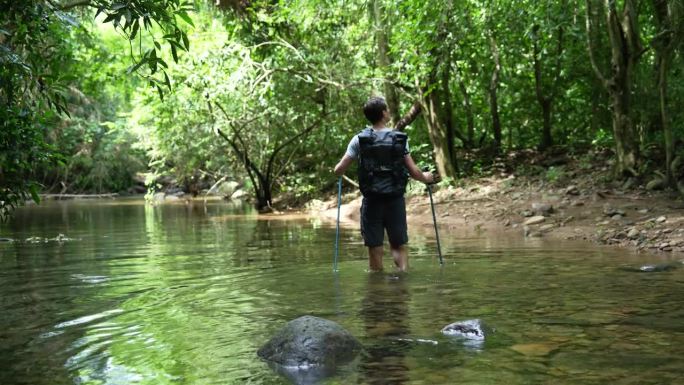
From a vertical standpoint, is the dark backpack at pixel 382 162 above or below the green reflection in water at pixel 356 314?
above

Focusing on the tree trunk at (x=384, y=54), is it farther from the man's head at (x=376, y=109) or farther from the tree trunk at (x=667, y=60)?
the man's head at (x=376, y=109)

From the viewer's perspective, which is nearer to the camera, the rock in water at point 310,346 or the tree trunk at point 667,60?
the rock in water at point 310,346

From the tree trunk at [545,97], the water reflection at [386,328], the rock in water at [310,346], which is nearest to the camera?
the water reflection at [386,328]

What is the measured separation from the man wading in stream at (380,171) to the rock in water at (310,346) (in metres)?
3.04

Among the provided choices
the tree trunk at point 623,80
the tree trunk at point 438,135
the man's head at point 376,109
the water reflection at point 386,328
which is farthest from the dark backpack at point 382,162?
the tree trunk at point 438,135

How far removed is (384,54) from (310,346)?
16084mm

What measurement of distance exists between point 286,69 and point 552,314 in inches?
608

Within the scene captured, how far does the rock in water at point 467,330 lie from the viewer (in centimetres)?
468

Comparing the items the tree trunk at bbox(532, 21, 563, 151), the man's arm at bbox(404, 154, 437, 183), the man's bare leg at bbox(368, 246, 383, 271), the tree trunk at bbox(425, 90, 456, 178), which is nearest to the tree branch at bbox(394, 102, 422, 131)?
the tree trunk at bbox(425, 90, 456, 178)

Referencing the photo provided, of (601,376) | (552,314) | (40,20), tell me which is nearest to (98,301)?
(40,20)

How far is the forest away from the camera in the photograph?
13.8 m

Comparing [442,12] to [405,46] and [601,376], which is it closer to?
[405,46]

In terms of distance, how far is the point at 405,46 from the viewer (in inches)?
666

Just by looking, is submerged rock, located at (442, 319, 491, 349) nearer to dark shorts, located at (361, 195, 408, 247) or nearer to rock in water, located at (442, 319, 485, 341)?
rock in water, located at (442, 319, 485, 341)
